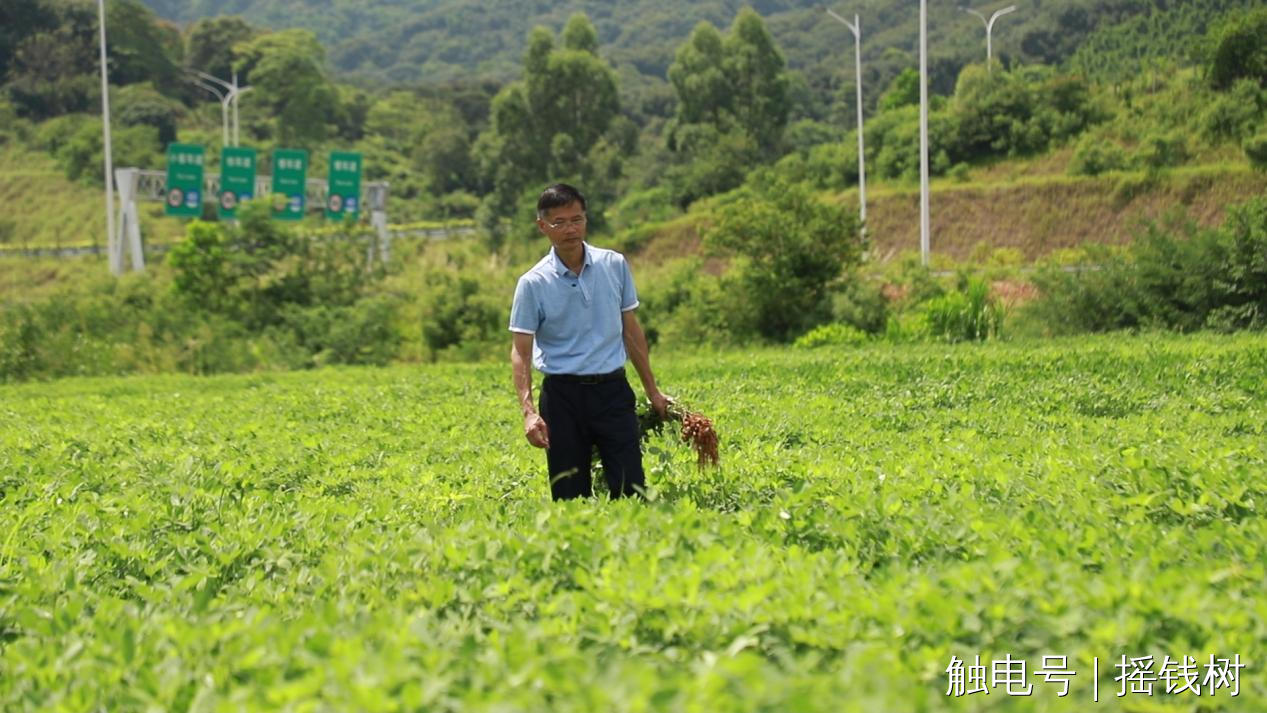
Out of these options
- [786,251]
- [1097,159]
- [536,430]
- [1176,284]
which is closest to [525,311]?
[536,430]

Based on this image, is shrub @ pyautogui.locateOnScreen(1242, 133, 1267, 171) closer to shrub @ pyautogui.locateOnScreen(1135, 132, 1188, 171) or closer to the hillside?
shrub @ pyautogui.locateOnScreen(1135, 132, 1188, 171)

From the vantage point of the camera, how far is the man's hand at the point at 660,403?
6266 mm

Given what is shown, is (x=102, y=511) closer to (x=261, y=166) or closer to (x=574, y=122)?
(x=574, y=122)

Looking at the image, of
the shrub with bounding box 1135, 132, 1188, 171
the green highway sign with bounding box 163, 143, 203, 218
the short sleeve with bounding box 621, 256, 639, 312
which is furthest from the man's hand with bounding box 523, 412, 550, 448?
the green highway sign with bounding box 163, 143, 203, 218

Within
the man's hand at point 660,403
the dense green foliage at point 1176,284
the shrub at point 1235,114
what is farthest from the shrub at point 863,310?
the shrub at point 1235,114

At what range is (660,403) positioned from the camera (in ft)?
20.7

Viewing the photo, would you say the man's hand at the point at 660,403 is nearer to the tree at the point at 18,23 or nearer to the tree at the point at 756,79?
the tree at the point at 756,79

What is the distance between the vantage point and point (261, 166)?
2506 inches

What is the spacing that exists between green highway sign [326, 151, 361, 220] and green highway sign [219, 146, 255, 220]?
9.03 feet

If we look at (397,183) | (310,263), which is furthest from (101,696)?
(397,183)

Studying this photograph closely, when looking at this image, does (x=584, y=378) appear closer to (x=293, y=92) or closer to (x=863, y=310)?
(x=863, y=310)

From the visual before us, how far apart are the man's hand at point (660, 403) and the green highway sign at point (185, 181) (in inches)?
1272

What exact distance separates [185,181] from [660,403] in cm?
3279

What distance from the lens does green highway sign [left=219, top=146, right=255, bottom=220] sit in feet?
118
